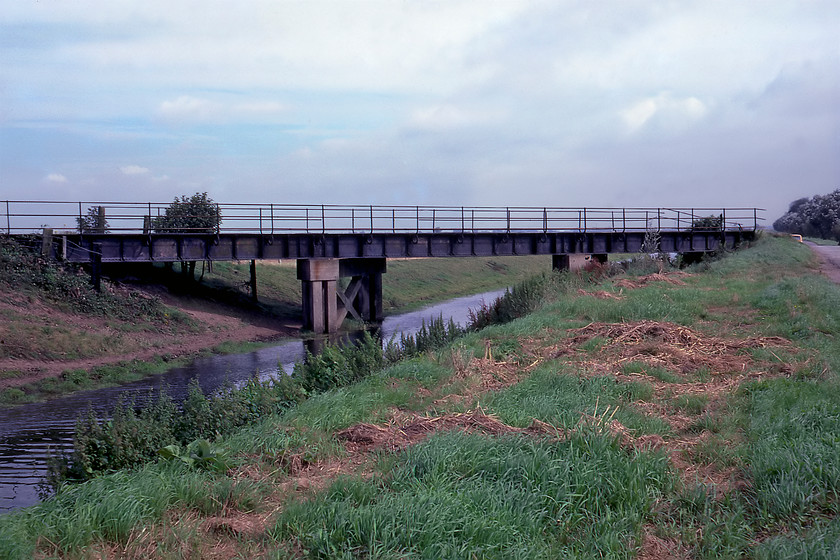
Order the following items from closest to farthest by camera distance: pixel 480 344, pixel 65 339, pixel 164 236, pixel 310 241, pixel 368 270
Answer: pixel 480 344 → pixel 65 339 → pixel 164 236 → pixel 310 241 → pixel 368 270

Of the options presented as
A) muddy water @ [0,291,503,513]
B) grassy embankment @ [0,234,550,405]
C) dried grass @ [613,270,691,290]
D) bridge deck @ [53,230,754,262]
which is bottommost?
muddy water @ [0,291,503,513]

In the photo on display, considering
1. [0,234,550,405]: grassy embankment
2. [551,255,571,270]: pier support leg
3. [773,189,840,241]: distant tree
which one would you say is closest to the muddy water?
[0,234,550,405]: grassy embankment

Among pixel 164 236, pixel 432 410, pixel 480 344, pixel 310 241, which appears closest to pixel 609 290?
pixel 480 344

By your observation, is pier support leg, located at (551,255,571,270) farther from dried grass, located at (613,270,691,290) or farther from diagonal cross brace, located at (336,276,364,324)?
dried grass, located at (613,270,691,290)

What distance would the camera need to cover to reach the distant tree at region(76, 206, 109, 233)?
29672 mm

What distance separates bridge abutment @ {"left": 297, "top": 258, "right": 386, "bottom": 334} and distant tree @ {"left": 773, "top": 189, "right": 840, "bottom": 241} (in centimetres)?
4256

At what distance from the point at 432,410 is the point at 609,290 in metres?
11.8

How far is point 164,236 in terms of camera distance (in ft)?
96.6

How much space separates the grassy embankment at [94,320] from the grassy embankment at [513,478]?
1436 centimetres

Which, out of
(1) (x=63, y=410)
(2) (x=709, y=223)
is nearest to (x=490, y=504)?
(1) (x=63, y=410)

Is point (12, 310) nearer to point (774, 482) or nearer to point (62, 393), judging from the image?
point (62, 393)

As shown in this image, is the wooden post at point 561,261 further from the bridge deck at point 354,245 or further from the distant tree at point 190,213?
the distant tree at point 190,213

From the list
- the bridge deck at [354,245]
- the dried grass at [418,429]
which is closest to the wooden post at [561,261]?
the bridge deck at [354,245]

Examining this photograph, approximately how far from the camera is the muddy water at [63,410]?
35.9ft
